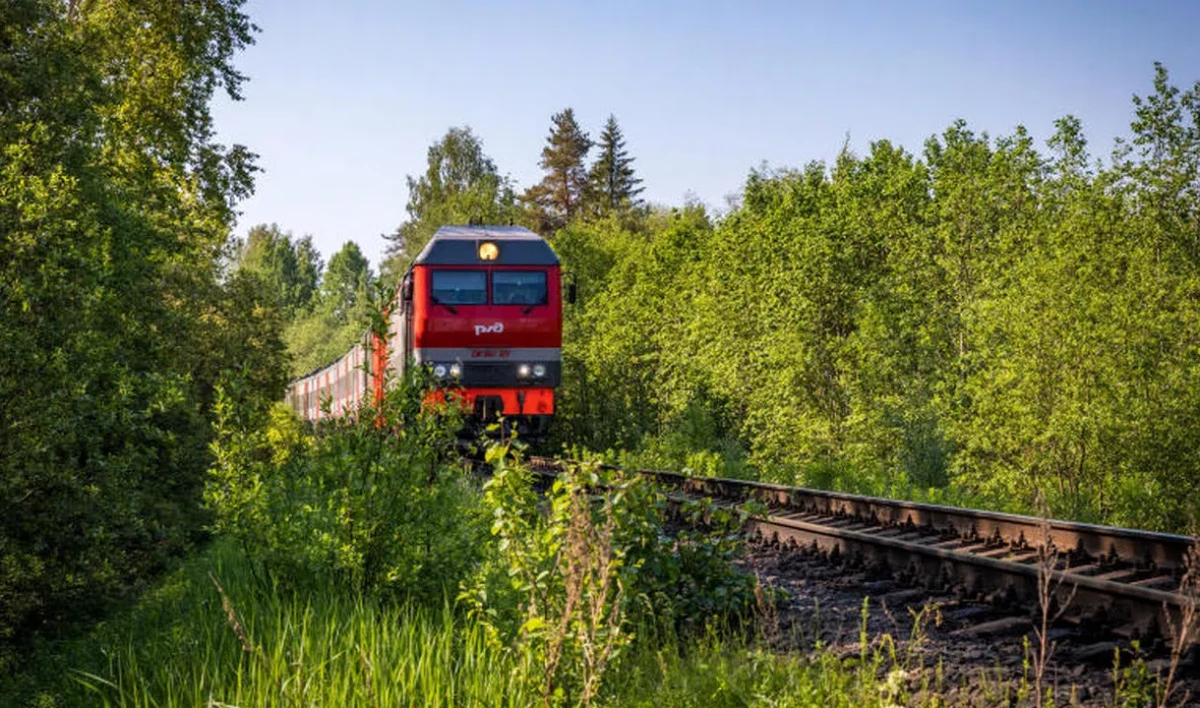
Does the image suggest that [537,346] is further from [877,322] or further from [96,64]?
[96,64]

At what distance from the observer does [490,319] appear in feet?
68.5

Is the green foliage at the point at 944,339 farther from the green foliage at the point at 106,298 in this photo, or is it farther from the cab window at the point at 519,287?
the green foliage at the point at 106,298

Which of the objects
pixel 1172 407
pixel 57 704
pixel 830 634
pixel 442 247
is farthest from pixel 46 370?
pixel 1172 407

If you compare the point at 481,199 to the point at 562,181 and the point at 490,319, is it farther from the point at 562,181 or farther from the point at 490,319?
the point at 490,319

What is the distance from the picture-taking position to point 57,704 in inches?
294

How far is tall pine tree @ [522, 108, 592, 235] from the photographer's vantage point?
81688 mm

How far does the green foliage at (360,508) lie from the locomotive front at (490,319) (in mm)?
12049

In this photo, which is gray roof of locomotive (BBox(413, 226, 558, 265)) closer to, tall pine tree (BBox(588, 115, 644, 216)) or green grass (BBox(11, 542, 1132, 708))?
green grass (BBox(11, 542, 1132, 708))

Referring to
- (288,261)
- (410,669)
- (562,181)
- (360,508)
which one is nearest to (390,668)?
(410,669)

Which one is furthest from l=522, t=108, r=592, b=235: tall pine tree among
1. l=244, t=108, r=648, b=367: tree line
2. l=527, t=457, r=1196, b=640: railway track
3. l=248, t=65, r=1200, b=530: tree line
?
l=527, t=457, r=1196, b=640: railway track

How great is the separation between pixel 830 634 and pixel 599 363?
25.2 meters

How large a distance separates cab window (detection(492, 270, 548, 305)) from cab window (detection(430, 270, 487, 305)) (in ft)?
0.80

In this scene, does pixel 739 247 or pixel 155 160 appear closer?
pixel 155 160

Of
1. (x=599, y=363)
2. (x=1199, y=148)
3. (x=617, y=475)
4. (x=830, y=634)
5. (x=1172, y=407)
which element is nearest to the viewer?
(x=830, y=634)
